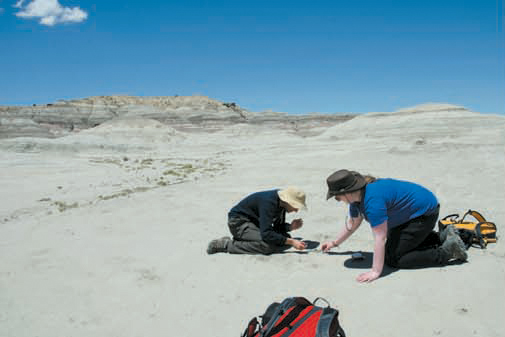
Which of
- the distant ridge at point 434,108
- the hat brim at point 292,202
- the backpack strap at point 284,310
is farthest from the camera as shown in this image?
the distant ridge at point 434,108

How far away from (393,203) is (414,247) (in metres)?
0.62

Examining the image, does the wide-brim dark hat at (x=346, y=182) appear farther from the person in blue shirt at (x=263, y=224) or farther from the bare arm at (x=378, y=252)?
the person in blue shirt at (x=263, y=224)

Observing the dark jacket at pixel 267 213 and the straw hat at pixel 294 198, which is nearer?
the straw hat at pixel 294 198

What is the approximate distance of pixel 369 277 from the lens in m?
3.70

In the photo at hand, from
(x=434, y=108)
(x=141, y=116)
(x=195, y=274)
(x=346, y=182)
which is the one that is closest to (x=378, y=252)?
(x=346, y=182)

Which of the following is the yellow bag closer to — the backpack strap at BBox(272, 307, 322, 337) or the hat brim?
the hat brim

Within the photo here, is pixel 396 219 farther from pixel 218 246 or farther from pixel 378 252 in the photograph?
pixel 218 246

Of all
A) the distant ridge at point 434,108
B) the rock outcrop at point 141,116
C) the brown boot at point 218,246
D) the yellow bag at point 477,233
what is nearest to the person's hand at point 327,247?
the brown boot at point 218,246

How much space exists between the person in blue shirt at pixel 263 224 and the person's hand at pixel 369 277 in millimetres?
942

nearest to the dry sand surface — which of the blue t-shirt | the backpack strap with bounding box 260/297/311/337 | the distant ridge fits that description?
the backpack strap with bounding box 260/297/311/337

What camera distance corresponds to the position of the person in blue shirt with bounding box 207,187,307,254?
438 centimetres

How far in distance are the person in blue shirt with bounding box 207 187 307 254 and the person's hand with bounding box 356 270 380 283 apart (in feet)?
3.09

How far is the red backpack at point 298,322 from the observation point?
2.67 meters

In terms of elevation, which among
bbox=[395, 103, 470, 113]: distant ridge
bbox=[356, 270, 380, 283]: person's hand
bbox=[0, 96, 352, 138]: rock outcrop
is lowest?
bbox=[356, 270, 380, 283]: person's hand
